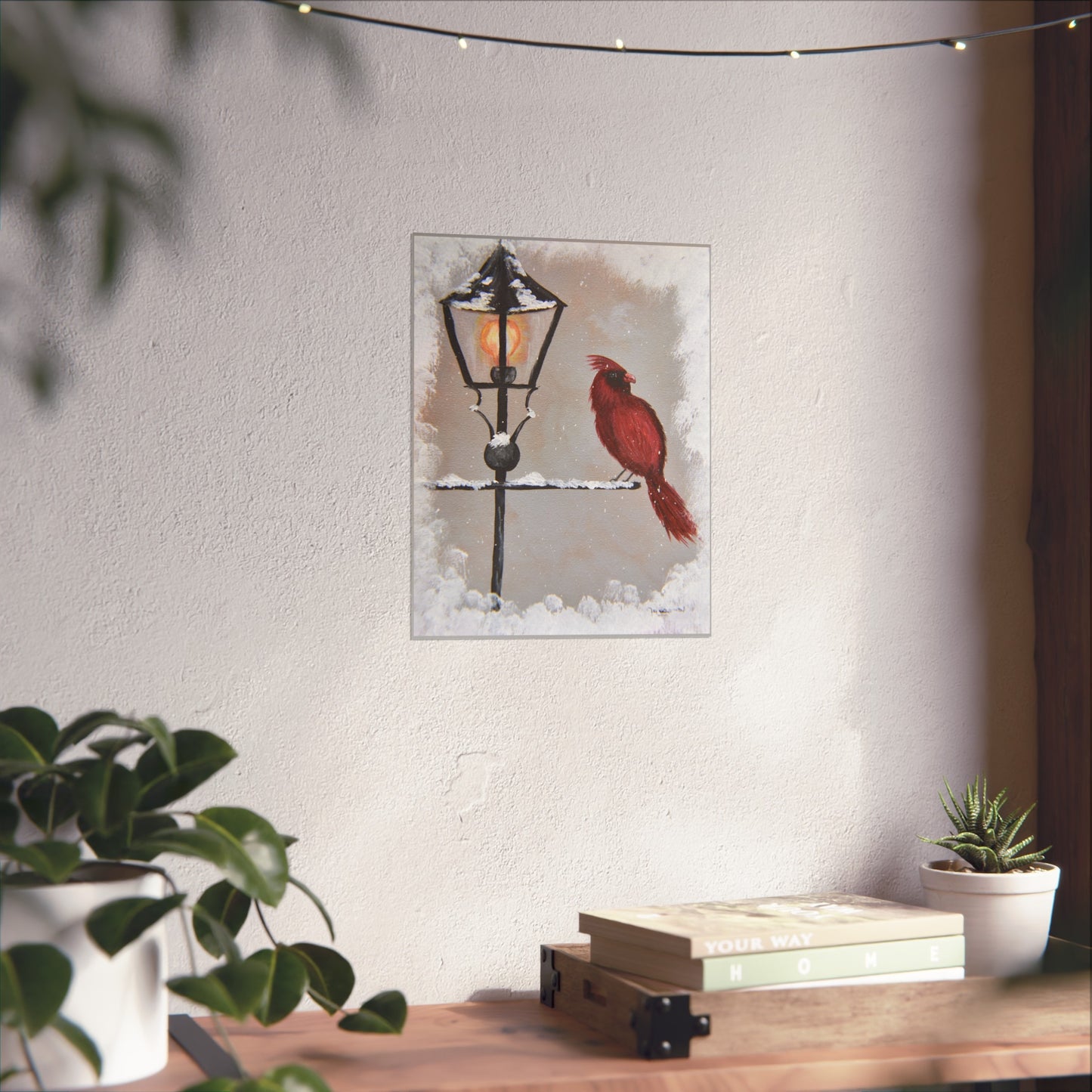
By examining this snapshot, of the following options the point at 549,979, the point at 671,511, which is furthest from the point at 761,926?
the point at 671,511

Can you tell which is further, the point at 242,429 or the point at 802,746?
the point at 802,746

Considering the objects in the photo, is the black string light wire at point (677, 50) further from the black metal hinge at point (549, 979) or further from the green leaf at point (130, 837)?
the black metal hinge at point (549, 979)

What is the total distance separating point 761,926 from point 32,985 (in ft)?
2.28

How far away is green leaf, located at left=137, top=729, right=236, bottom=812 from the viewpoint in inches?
40.8

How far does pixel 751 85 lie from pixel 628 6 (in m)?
0.18

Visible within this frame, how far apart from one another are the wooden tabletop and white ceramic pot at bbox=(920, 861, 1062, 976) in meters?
0.20

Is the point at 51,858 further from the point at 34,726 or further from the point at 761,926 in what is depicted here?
the point at 761,926

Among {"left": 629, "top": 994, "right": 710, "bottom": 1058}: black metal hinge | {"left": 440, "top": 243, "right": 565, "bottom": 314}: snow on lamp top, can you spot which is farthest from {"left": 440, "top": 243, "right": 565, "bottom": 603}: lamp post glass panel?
{"left": 629, "top": 994, "right": 710, "bottom": 1058}: black metal hinge

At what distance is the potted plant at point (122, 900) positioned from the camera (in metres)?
0.94

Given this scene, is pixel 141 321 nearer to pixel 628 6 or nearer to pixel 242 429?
pixel 242 429

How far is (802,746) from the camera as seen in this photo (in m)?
1.51

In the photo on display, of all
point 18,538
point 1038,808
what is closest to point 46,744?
point 18,538

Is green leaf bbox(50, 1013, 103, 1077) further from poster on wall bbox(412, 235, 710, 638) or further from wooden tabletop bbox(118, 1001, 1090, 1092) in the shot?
poster on wall bbox(412, 235, 710, 638)

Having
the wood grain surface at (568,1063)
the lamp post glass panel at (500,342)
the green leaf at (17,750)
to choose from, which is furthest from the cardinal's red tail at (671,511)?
the green leaf at (17,750)
